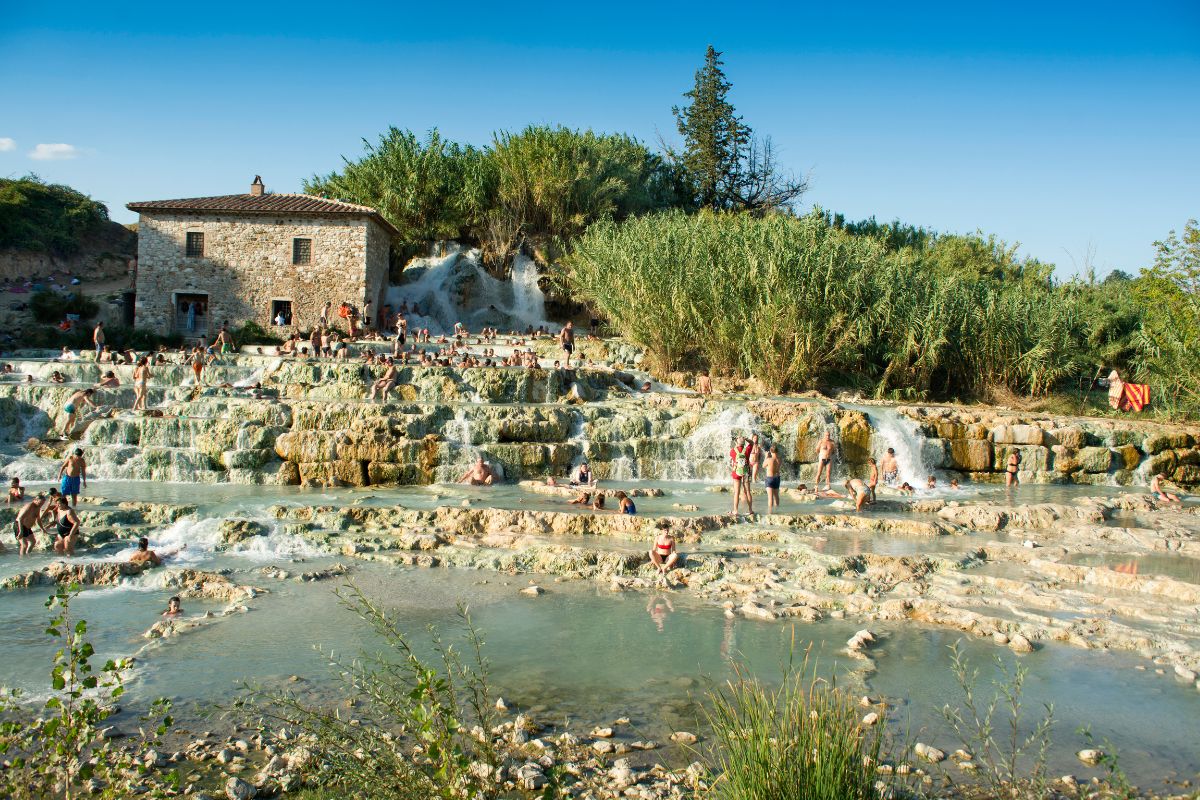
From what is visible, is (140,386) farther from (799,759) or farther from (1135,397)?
(1135,397)

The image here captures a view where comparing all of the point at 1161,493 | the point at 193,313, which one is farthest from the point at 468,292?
the point at 1161,493

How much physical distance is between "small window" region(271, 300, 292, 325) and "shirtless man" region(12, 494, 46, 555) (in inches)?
664

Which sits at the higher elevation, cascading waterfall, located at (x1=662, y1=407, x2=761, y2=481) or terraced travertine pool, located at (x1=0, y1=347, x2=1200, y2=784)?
cascading waterfall, located at (x1=662, y1=407, x2=761, y2=481)

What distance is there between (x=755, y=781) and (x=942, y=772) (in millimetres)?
2323

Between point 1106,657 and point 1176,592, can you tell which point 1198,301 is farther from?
point 1106,657

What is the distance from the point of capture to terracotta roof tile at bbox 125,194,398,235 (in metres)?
26.7

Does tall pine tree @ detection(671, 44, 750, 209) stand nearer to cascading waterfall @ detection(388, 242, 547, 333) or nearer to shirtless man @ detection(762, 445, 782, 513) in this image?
cascading waterfall @ detection(388, 242, 547, 333)

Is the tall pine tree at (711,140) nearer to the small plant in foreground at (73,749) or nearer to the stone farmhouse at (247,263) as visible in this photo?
the stone farmhouse at (247,263)

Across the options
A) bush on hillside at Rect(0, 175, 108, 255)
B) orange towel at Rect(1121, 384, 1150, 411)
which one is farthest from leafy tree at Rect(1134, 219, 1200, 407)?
bush on hillside at Rect(0, 175, 108, 255)

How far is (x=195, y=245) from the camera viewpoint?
88.9 ft

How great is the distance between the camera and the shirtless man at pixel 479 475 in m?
15.5

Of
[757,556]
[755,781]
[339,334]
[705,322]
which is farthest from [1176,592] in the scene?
[339,334]

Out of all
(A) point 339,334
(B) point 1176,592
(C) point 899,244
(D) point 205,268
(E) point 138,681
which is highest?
(C) point 899,244

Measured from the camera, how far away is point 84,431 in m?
17.2
